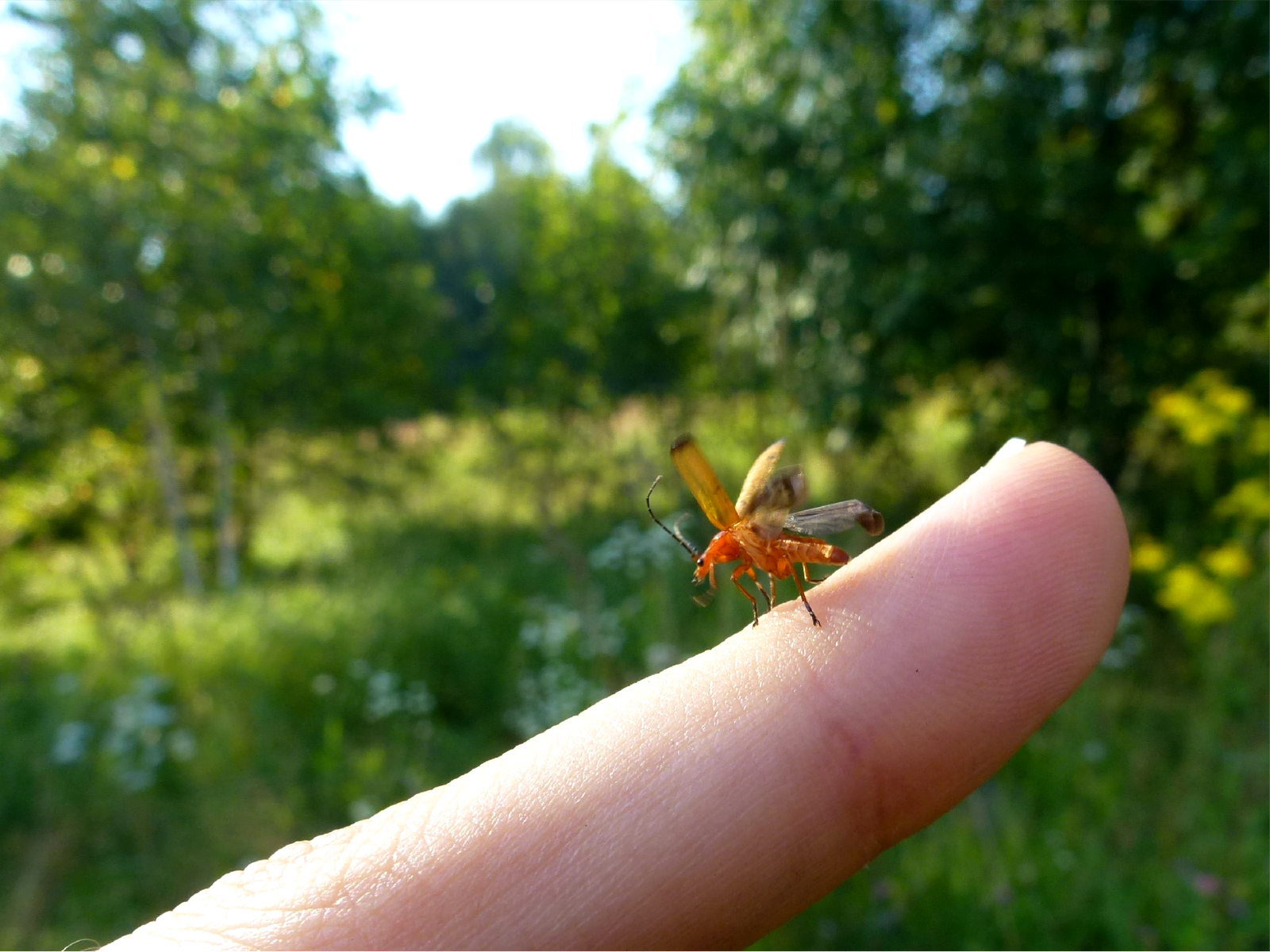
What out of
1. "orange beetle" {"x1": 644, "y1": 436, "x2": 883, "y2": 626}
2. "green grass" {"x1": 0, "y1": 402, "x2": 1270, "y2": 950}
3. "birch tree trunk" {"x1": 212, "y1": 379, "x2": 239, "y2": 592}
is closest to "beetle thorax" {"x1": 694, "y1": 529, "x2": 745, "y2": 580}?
"orange beetle" {"x1": 644, "y1": 436, "x2": 883, "y2": 626}

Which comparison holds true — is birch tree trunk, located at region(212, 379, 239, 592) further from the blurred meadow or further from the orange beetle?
the orange beetle

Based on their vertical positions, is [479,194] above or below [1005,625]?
above

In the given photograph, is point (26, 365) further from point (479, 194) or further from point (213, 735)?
point (213, 735)

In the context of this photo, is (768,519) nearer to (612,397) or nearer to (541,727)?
(541,727)

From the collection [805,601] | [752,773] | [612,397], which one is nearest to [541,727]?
[805,601]

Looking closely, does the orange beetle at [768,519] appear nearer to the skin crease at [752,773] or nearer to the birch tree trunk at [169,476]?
the skin crease at [752,773]

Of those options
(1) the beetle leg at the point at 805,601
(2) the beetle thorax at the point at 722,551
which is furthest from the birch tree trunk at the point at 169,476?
(1) the beetle leg at the point at 805,601

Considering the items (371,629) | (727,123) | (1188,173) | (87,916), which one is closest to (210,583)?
(371,629)
